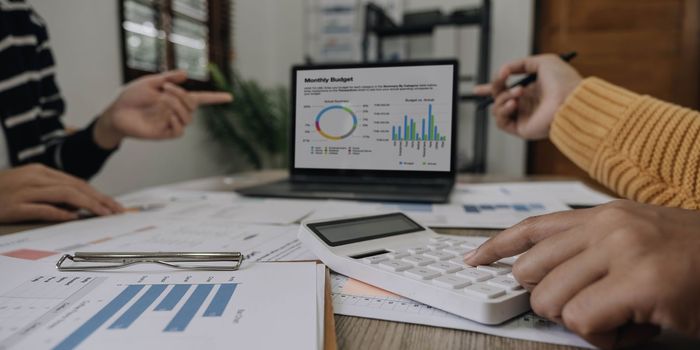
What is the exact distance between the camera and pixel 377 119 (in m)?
0.58

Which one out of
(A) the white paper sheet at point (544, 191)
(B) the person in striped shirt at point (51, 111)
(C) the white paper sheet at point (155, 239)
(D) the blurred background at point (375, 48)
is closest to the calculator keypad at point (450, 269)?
(C) the white paper sheet at point (155, 239)

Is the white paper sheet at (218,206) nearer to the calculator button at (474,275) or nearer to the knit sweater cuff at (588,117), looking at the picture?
the calculator button at (474,275)

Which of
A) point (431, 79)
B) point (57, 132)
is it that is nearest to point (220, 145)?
point (57, 132)

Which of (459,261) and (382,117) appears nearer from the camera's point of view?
(459,261)

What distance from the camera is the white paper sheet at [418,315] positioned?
0.29m

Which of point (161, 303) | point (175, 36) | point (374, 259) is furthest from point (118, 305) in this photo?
point (175, 36)

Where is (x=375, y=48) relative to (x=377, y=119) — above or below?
above

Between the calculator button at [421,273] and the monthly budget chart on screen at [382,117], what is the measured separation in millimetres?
232

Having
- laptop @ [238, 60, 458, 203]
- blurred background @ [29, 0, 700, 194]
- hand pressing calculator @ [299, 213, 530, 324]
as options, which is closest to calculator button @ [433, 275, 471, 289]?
hand pressing calculator @ [299, 213, 530, 324]

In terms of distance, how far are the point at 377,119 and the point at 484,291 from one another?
1.04 ft

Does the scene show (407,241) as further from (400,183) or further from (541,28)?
(541,28)

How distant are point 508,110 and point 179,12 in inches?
74.6

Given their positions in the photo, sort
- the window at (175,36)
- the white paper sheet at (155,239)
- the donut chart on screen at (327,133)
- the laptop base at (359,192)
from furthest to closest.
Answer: the window at (175,36), the laptop base at (359,192), the donut chart on screen at (327,133), the white paper sheet at (155,239)

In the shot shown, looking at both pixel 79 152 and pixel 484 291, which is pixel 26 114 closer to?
pixel 79 152
